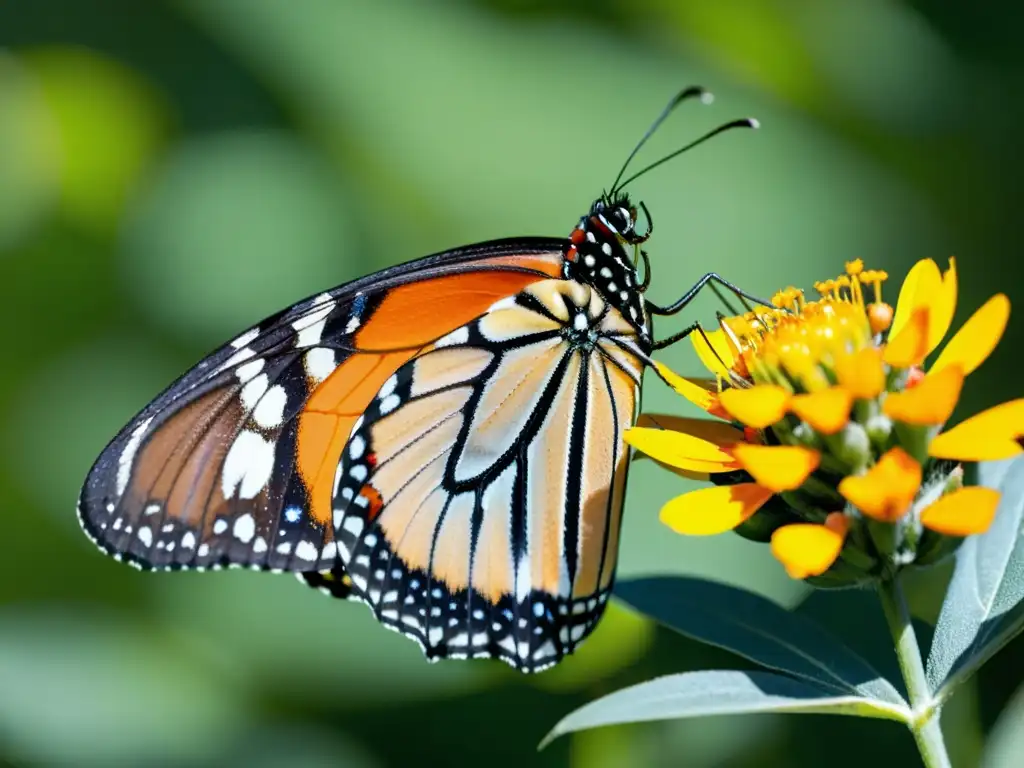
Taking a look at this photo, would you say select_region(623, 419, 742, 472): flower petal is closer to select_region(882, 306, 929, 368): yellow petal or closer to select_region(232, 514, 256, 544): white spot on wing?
select_region(882, 306, 929, 368): yellow petal

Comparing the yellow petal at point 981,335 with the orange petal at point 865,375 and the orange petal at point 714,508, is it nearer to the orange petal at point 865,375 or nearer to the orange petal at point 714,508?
the orange petal at point 865,375

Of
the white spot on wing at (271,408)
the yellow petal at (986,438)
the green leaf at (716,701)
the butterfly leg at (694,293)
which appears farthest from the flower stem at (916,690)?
the white spot on wing at (271,408)

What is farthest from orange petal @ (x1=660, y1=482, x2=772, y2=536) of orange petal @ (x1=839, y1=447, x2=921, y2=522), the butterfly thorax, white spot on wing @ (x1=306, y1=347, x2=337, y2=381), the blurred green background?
the blurred green background

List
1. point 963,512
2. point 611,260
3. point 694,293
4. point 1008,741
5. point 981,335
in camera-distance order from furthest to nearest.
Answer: point 611,260 → point 694,293 → point 1008,741 → point 981,335 → point 963,512

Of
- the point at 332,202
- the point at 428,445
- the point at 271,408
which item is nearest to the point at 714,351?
the point at 428,445

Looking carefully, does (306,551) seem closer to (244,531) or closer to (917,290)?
(244,531)

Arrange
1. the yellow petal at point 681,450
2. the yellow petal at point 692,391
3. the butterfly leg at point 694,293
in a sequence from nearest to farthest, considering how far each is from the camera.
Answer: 1. the yellow petal at point 681,450
2. the yellow petal at point 692,391
3. the butterfly leg at point 694,293

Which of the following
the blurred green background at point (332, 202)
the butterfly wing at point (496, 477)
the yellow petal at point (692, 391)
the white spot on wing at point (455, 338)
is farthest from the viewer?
the blurred green background at point (332, 202)

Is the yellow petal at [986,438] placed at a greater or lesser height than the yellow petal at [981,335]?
lesser
